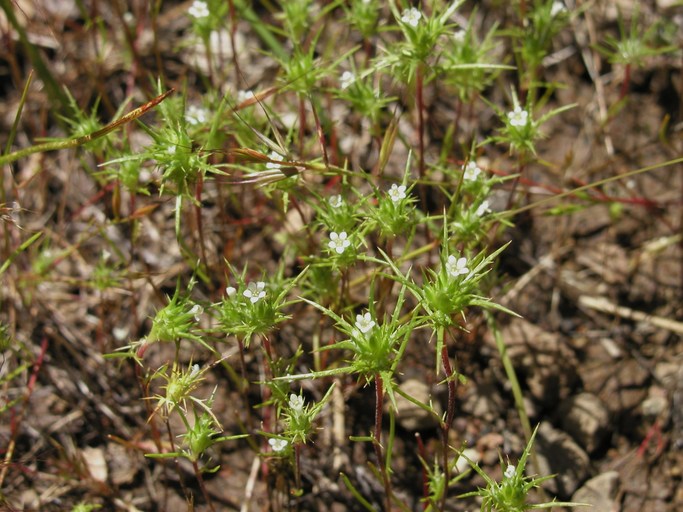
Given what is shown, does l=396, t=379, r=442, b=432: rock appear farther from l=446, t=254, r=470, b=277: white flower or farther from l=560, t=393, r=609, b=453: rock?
l=446, t=254, r=470, b=277: white flower

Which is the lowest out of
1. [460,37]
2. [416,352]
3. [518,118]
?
[416,352]

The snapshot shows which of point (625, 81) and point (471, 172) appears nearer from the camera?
point (471, 172)

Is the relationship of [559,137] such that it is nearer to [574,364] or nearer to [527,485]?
[574,364]

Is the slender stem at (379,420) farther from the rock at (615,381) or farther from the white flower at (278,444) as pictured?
the rock at (615,381)

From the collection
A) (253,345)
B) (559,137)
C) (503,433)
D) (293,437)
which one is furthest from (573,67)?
(293,437)

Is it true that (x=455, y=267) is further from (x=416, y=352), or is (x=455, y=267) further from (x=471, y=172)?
(x=416, y=352)

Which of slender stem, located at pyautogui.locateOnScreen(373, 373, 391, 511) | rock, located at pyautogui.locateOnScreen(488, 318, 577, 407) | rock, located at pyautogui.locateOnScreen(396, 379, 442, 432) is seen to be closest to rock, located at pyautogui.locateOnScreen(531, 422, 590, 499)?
rock, located at pyautogui.locateOnScreen(488, 318, 577, 407)

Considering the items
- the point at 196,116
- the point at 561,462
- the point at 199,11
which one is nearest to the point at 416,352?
the point at 561,462
